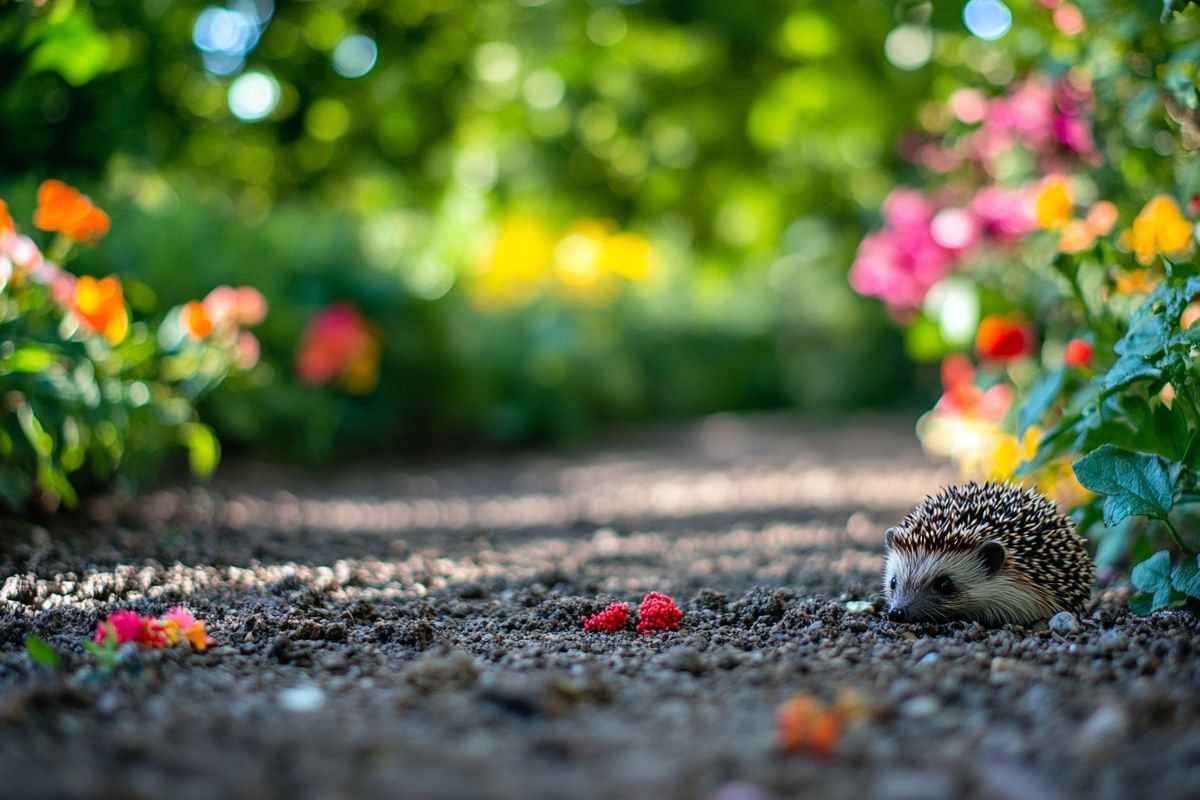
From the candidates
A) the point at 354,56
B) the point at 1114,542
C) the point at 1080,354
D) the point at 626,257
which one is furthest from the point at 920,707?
the point at 626,257

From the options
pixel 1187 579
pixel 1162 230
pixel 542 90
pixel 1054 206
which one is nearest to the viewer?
pixel 1187 579

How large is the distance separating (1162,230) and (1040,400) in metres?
0.59

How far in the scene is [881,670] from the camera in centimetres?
216

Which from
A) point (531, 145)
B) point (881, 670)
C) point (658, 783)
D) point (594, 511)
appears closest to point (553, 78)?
point (531, 145)

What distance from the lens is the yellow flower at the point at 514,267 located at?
853 cm

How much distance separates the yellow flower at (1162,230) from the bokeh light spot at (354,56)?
15.4 feet

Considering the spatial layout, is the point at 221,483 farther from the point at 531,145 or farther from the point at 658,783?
the point at 658,783

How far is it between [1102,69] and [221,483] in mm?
4479

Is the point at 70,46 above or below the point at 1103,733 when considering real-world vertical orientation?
above

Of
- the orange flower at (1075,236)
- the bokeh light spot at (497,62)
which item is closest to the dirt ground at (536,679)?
the orange flower at (1075,236)

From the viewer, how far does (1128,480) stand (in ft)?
8.35

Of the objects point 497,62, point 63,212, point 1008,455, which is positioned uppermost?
point 497,62

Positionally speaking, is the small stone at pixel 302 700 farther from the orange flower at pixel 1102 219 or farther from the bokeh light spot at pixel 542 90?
the bokeh light spot at pixel 542 90

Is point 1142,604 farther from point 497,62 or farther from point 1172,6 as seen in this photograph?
point 497,62
